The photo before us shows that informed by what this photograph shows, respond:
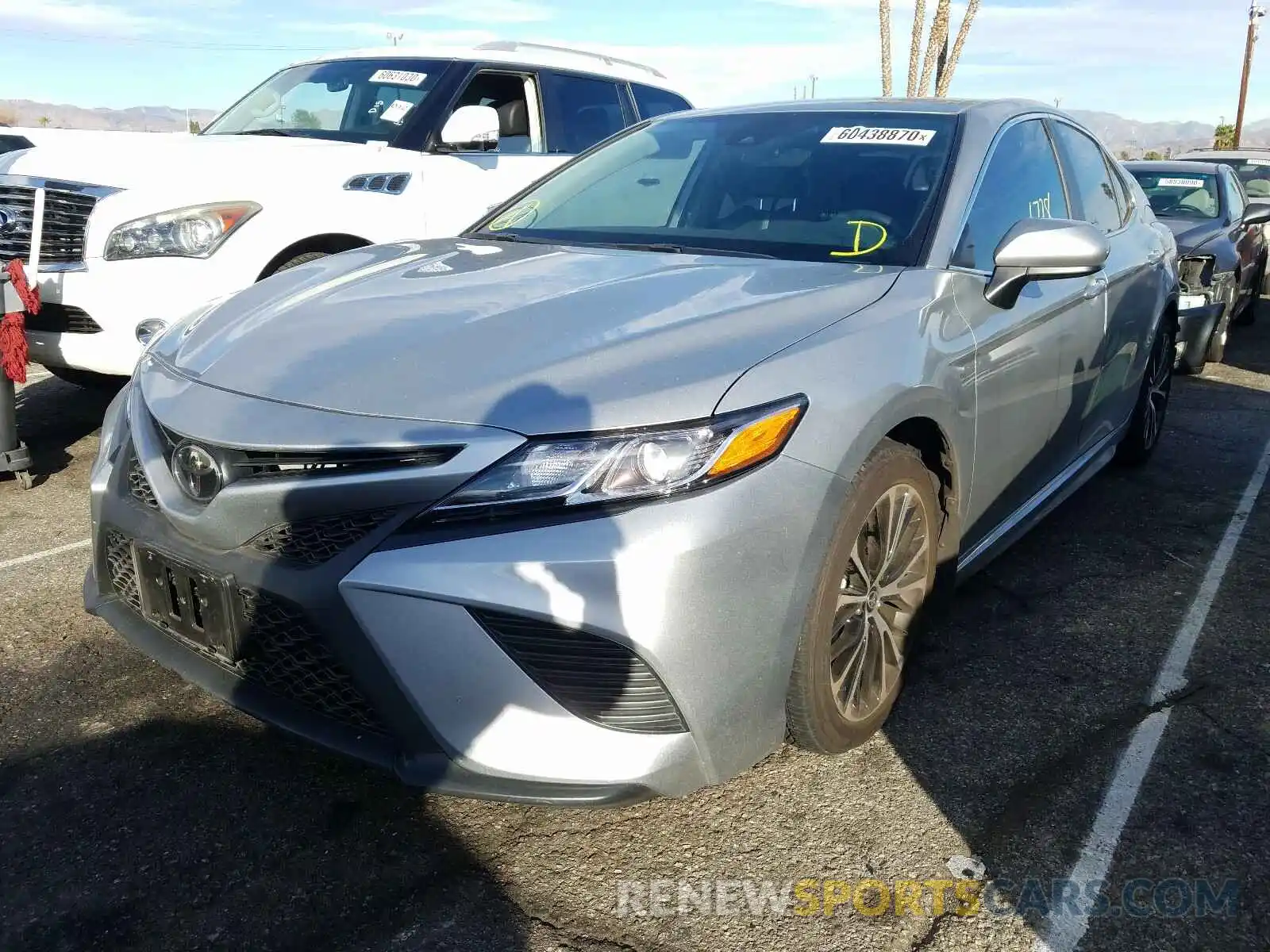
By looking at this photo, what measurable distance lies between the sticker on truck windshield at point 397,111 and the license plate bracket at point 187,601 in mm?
3856

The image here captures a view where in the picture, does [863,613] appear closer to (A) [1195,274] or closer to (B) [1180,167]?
(A) [1195,274]

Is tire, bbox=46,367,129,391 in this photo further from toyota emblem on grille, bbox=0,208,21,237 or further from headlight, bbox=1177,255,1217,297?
headlight, bbox=1177,255,1217,297

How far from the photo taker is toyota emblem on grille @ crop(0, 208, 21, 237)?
467 centimetres

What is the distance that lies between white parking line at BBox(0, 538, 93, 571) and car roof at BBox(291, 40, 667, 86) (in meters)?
3.30

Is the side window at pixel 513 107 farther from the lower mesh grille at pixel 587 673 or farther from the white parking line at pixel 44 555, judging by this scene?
the lower mesh grille at pixel 587 673

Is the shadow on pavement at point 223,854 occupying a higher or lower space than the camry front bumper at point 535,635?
lower

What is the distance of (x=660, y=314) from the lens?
2426 mm

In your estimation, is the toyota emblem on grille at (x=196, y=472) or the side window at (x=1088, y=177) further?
the side window at (x=1088, y=177)

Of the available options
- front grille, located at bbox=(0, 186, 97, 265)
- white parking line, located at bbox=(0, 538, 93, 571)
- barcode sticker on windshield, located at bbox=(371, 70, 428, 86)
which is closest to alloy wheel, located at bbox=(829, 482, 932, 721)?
white parking line, located at bbox=(0, 538, 93, 571)

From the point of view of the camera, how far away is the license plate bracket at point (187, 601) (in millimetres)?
2141

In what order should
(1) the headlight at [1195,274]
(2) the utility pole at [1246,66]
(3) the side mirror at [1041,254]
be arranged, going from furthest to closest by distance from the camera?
(2) the utility pole at [1246,66] → (1) the headlight at [1195,274] → (3) the side mirror at [1041,254]

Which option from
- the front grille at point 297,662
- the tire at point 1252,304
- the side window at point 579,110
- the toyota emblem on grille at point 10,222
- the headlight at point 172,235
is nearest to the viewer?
the front grille at point 297,662

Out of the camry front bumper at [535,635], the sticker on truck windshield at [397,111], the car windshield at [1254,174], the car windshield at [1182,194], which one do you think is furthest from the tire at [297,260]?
the car windshield at [1254,174]

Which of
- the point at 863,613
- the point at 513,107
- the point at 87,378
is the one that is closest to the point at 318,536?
the point at 863,613
